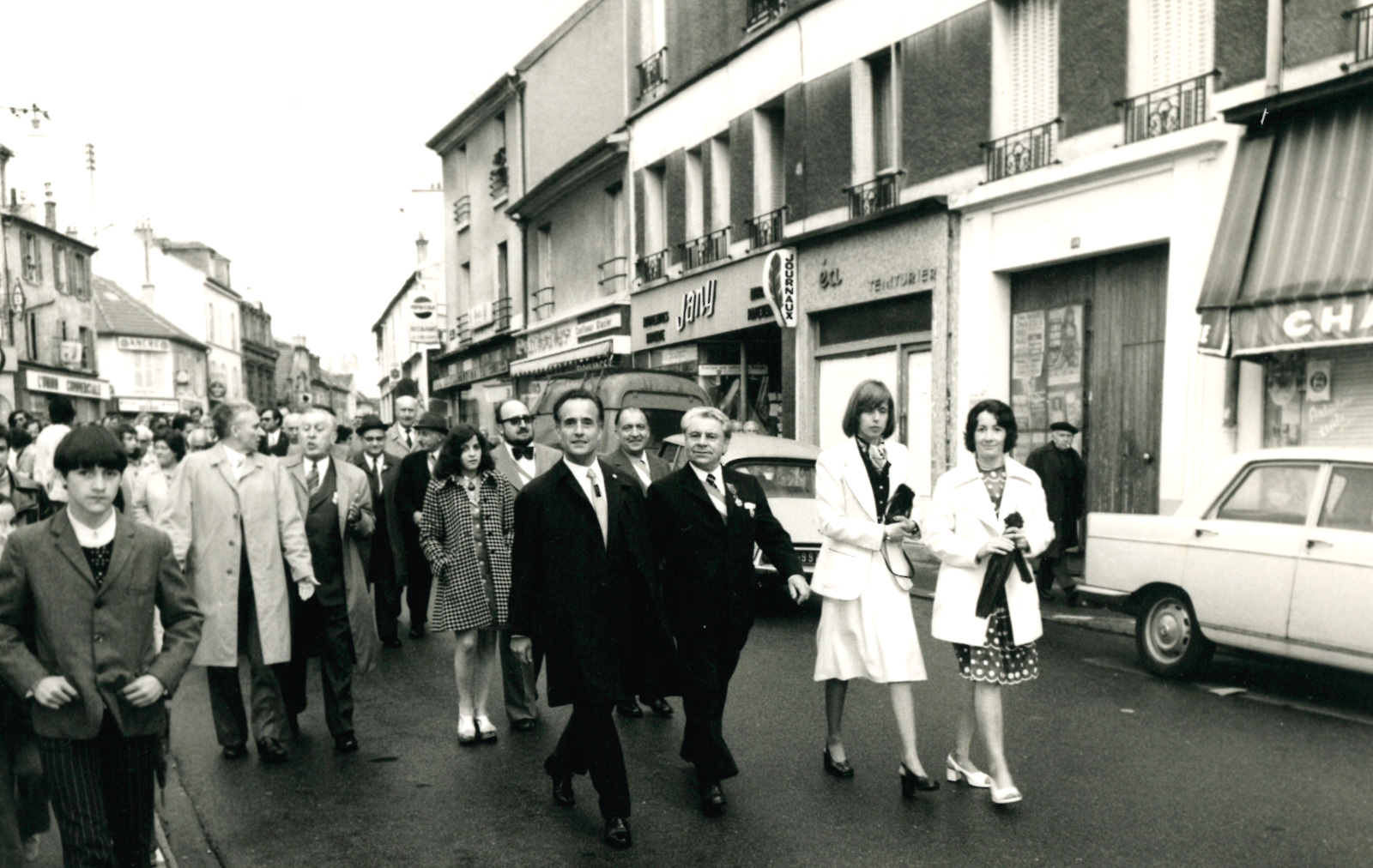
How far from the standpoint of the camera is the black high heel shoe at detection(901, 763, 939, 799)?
538 cm

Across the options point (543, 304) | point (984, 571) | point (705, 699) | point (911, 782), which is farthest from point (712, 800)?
point (543, 304)

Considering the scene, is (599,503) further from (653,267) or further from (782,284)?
(653,267)

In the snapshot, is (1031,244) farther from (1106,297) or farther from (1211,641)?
(1211,641)

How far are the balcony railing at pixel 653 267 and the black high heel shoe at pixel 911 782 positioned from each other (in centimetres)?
1978

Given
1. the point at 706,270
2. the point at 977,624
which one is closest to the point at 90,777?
the point at 977,624

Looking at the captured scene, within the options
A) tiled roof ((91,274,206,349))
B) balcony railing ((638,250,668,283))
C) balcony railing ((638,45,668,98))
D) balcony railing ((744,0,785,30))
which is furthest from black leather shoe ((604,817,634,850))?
tiled roof ((91,274,206,349))

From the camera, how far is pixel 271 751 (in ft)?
20.5

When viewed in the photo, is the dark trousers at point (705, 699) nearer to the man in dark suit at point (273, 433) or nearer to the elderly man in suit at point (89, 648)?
the elderly man in suit at point (89, 648)

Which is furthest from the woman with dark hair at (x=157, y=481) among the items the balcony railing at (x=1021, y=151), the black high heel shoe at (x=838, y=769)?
the balcony railing at (x=1021, y=151)

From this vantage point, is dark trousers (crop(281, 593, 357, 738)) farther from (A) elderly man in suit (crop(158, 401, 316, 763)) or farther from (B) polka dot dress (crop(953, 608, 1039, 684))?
(B) polka dot dress (crop(953, 608, 1039, 684))

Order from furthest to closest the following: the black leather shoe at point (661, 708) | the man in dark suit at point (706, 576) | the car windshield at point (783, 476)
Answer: the car windshield at point (783, 476) → the black leather shoe at point (661, 708) → the man in dark suit at point (706, 576)

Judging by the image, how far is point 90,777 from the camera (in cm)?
371

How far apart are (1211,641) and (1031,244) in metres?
7.70

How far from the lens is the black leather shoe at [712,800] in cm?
521
